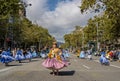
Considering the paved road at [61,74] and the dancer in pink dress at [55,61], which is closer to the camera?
the paved road at [61,74]

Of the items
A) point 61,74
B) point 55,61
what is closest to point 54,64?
point 55,61

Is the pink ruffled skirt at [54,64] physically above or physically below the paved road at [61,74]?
above

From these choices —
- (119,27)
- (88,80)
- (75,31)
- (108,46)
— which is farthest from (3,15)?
(75,31)

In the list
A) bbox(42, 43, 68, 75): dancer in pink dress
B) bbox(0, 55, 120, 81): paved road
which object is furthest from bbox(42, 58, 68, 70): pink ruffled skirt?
bbox(0, 55, 120, 81): paved road

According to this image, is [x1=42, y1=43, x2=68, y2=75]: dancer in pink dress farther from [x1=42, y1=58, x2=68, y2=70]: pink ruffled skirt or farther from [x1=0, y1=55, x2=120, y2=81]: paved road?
[x1=0, y1=55, x2=120, y2=81]: paved road

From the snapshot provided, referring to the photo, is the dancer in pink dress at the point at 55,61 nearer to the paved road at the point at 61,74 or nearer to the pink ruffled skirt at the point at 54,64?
the pink ruffled skirt at the point at 54,64

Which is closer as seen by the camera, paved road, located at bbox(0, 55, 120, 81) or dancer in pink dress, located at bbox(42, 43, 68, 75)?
paved road, located at bbox(0, 55, 120, 81)

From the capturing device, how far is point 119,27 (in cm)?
5881

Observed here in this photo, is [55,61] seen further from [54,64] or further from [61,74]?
[61,74]

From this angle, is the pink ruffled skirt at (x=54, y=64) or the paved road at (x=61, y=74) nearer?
the paved road at (x=61, y=74)

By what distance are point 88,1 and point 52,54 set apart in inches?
1128

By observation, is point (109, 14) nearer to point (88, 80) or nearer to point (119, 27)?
point (119, 27)

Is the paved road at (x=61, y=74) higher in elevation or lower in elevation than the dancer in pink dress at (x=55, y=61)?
lower

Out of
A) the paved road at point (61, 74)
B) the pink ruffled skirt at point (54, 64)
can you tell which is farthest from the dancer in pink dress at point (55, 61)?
the paved road at point (61, 74)
